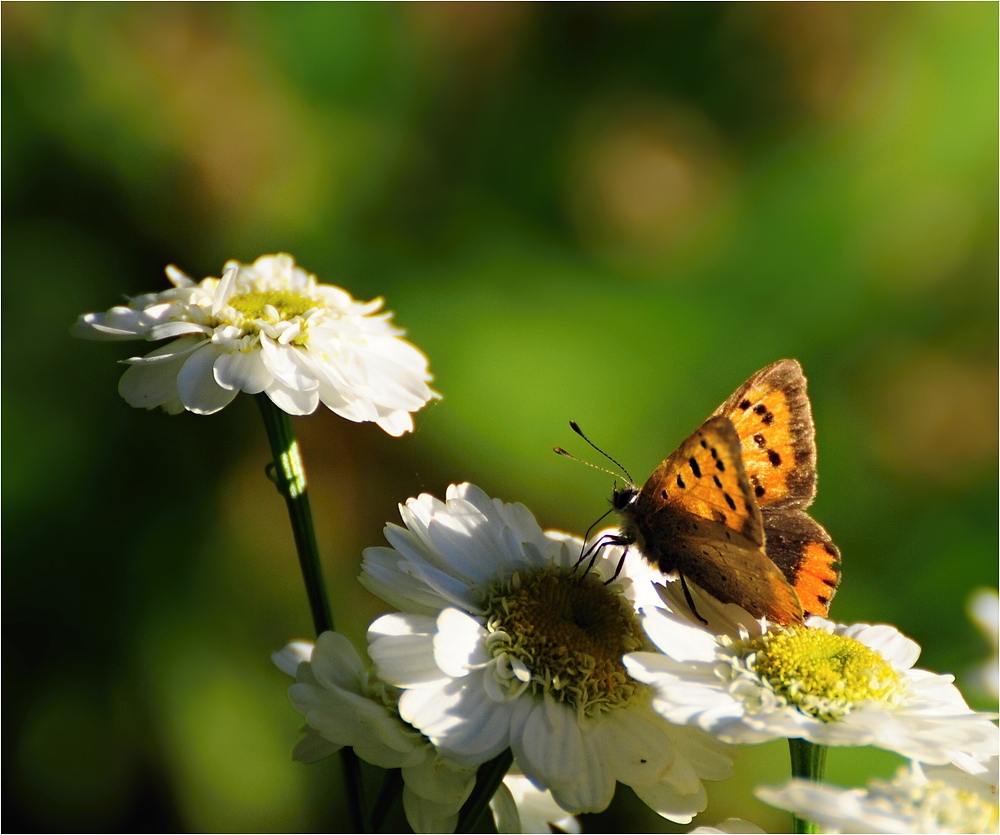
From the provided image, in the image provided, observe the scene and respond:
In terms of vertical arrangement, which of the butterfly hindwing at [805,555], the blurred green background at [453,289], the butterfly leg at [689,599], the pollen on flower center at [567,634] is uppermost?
the blurred green background at [453,289]

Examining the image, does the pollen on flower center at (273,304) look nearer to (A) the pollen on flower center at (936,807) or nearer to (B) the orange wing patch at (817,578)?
(B) the orange wing patch at (817,578)

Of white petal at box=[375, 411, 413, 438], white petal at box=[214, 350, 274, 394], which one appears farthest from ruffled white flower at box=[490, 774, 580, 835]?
white petal at box=[214, 350, 274, 394]

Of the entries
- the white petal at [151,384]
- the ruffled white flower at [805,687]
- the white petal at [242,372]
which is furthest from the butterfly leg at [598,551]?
the white petal at [151,384]

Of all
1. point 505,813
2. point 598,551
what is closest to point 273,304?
point 598,551

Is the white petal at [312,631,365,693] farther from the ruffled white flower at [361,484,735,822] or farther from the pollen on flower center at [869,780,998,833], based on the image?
the pollen on flower center at [869,780,998,833]

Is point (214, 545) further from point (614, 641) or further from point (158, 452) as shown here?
point (614, 641)

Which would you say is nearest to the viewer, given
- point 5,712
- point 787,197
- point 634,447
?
point 5,712

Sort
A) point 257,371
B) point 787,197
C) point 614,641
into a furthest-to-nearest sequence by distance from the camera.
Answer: point 787,197 → point 257,371 → point 614,641

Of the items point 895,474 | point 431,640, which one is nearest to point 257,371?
point 431,640
